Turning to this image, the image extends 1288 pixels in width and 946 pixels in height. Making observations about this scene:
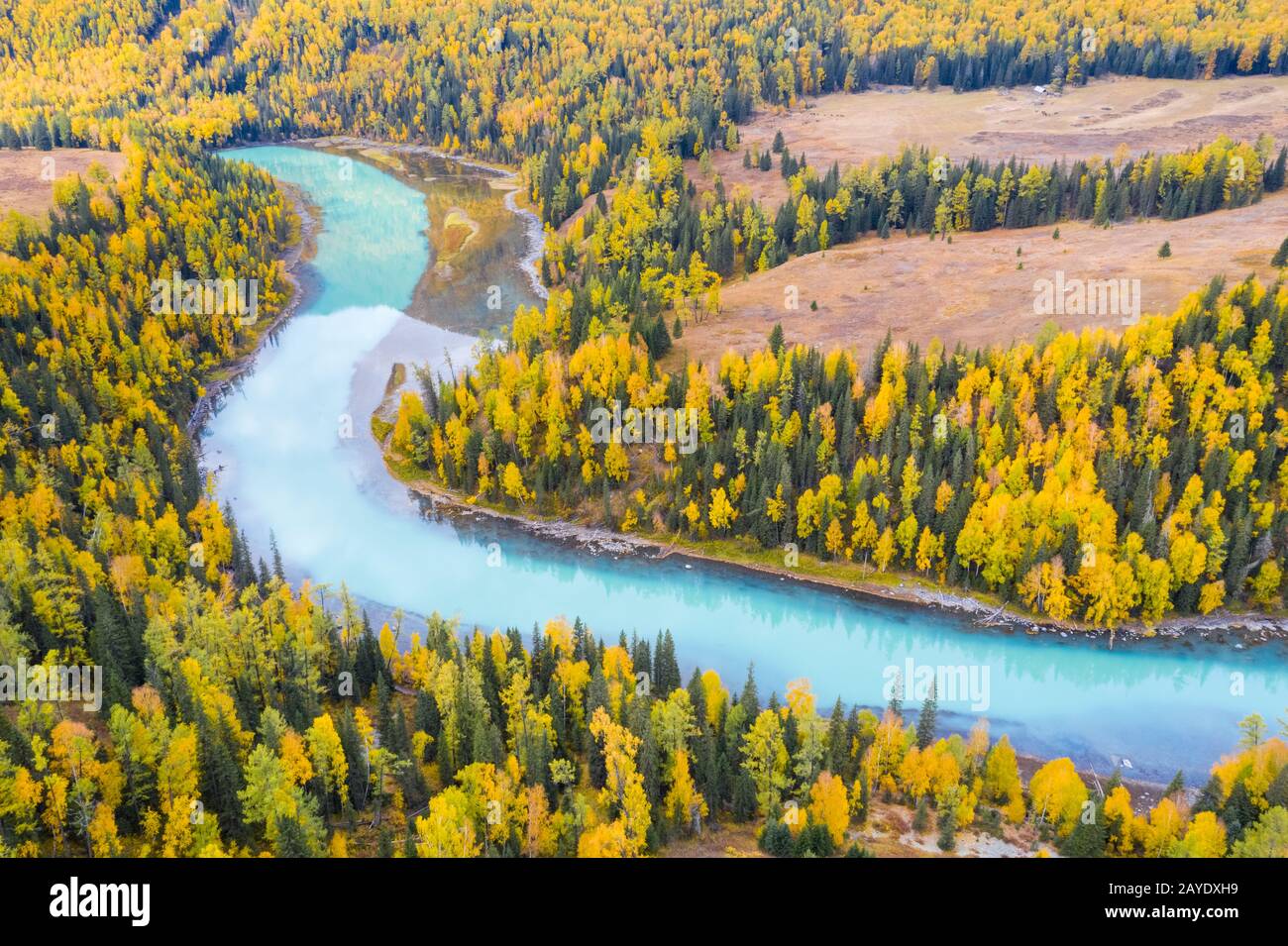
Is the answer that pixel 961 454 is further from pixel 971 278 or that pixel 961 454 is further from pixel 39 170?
pixel 39 170

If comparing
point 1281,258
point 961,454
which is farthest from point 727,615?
point 1281,258

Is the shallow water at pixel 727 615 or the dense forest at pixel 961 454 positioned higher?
the dense forest at pixel 961 454

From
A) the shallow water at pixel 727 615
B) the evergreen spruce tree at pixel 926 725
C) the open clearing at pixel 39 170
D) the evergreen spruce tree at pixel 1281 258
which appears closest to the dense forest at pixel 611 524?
the evergreen spruce tree at pixel 926 725

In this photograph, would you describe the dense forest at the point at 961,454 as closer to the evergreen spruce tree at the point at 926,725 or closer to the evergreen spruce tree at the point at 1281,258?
the evergreen spruce tree at the point at 1281,258

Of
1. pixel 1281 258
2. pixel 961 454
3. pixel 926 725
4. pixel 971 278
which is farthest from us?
pixel 971 278

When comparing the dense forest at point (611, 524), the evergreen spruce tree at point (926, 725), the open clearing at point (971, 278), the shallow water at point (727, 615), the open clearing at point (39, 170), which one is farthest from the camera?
the open clearing at point (39, 170)
